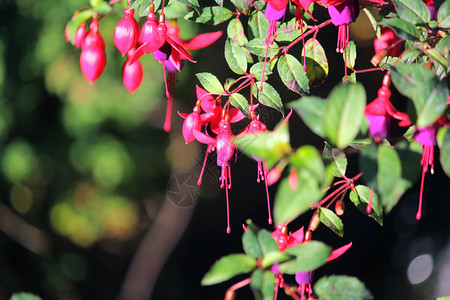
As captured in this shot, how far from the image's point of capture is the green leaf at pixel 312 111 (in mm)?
347

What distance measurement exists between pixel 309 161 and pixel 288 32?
30 centimetres

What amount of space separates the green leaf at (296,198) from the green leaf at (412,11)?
23 centimetres

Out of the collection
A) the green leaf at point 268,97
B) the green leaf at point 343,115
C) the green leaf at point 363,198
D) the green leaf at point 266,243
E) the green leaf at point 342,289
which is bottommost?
the green leaf at point 363,198

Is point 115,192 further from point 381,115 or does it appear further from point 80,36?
point 381,115

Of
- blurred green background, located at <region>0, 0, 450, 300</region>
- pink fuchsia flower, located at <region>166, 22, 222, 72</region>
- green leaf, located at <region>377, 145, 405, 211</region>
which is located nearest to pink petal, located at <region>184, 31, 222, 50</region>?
pink fuchsia flower, located at <region>166, 22, 222, 72</region>

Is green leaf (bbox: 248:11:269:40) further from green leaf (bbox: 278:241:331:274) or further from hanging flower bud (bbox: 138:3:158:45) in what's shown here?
green leaf (bbox: 278:241:331:274)

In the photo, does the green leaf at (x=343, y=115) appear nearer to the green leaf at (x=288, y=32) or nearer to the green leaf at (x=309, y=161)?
the green leaf at (x=309, y=161)

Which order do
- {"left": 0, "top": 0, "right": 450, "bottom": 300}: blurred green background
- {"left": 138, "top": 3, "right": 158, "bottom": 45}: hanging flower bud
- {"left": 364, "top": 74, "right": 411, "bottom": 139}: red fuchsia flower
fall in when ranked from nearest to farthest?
{"left": 364, "top": 74, "right": 411, "bottom": 139}: red fuchsia flower < {"left": 138, "top": 3, "right": 158, "bottom": 45}: hanging flower bud < {"left": 0, "top": 0, "right": 450, "bottom": 300}: blurred green background

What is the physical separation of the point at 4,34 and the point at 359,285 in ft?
4.46

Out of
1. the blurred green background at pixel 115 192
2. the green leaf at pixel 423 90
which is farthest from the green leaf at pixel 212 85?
the blurred green background at pixel 115 192

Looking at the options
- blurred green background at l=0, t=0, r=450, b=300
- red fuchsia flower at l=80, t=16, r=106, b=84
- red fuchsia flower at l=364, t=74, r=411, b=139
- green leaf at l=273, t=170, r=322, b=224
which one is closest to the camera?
green leaf at l=273, t=170, r=322, b=224

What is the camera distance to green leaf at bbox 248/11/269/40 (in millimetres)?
631

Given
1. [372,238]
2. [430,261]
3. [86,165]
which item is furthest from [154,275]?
[430,261]

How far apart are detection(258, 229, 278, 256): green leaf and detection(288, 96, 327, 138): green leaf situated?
0.34ft
